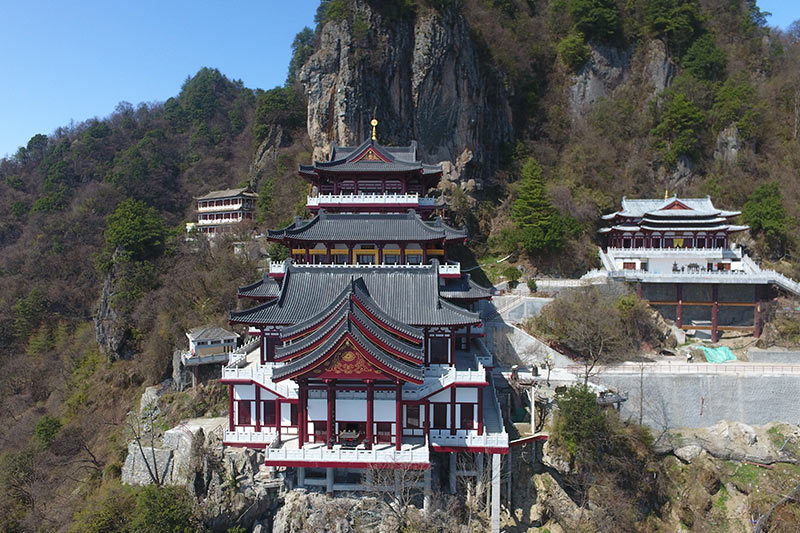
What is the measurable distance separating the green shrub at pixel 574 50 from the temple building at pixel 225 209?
35.4 metres

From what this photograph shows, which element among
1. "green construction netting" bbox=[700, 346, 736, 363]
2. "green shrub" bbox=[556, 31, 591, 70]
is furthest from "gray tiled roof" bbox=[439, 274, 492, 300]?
"green shrub" bbox=[556, 31, 591, 70]

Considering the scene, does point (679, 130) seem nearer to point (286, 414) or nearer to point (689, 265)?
point (689, 265)

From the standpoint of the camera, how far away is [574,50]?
159ft

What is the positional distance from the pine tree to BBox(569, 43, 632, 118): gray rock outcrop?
19.3m

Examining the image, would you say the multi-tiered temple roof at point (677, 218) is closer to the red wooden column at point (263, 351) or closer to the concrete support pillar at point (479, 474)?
the concrete support pillar at point (479, 474)

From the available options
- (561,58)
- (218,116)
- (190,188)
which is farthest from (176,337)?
(218,116)

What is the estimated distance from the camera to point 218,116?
248 feet

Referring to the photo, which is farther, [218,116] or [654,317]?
[218,116]

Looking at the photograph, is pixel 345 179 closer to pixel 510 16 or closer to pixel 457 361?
pixel 457 361

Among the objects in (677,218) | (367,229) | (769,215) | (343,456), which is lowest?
(343,456)

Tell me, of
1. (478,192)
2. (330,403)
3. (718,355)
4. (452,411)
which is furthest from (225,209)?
(718,355)

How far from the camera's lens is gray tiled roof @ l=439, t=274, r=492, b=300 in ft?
75.8

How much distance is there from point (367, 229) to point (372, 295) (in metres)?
4.63

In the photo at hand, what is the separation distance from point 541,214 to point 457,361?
16.9 m
